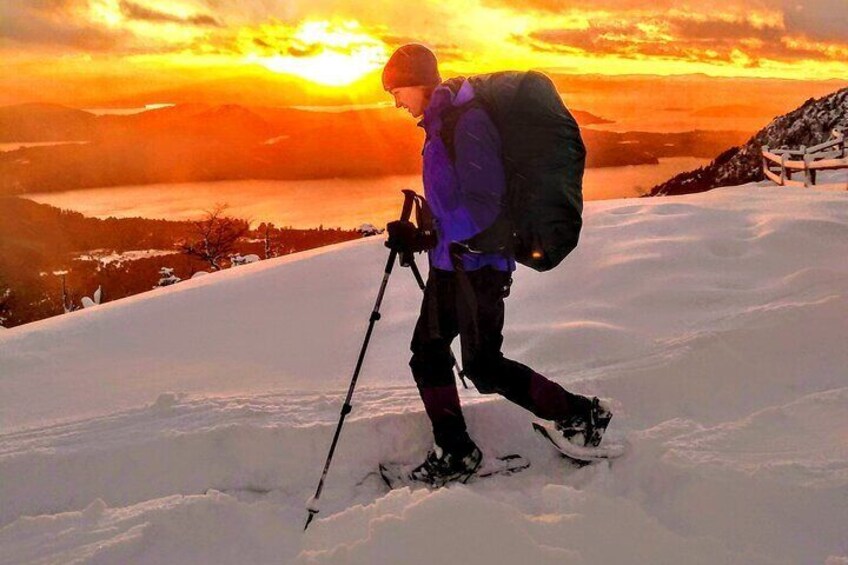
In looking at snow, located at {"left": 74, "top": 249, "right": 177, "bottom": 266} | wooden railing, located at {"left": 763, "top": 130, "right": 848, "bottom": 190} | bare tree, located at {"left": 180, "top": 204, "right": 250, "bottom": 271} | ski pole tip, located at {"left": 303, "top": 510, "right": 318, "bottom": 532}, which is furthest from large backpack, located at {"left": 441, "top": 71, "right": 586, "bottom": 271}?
snow, located at {"left": 74, "top": 249, "right": 177, "bottom": 266}

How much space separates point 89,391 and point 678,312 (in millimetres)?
4612

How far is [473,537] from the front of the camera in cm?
241

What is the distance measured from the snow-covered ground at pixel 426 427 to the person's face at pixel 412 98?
1744 millimetres

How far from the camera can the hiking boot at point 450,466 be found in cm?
325

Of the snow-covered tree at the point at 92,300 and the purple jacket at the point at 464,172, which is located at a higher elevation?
the purple jacket at the point at 464,172

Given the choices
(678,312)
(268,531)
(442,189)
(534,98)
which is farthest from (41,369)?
(678,312)

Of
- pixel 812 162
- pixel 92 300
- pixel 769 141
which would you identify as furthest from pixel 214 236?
pixel 812 162

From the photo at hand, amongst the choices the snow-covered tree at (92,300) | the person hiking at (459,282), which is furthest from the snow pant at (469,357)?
the snow-covered tree at (92,300)

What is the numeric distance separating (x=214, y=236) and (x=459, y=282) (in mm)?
49775

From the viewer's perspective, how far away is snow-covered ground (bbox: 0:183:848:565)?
2523 mm

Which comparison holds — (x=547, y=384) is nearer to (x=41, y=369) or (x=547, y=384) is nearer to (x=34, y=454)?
(x=34, y=454)

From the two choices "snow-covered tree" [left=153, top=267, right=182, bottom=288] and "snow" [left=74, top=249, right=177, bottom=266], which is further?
"snow" [left=74, top=249, right=177, bottom=266]

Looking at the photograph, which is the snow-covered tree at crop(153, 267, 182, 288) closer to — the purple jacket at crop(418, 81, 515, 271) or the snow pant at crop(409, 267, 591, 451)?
the snow pant at crop(409, 267, 591, 451)

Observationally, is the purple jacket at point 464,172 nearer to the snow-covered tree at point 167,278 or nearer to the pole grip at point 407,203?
the pole grip at point 407,203
